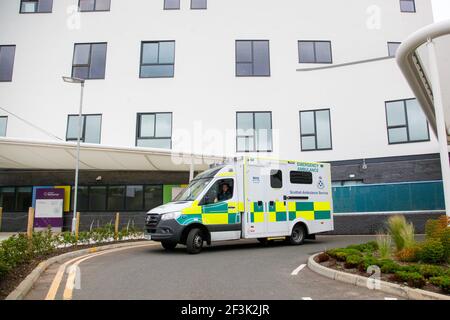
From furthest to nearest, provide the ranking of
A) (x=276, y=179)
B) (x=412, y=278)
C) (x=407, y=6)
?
1. (x=407, y=6)
2. (x=276, y=179)
3. (x=412, y=278)

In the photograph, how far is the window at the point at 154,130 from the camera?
2011 cm

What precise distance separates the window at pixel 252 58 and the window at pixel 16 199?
1274 centimetres

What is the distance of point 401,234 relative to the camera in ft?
28.6

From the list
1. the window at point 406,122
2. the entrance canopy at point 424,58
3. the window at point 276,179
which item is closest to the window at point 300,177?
the window at point 276,179

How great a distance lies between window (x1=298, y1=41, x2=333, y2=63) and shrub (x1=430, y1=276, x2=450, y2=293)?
17.3 meters

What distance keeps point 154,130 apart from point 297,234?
1009cm

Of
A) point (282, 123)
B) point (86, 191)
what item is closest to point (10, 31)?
point (86, 191)

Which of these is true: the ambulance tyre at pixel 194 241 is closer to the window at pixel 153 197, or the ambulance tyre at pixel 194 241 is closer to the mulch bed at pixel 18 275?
the mulch bed at pixel 18 275

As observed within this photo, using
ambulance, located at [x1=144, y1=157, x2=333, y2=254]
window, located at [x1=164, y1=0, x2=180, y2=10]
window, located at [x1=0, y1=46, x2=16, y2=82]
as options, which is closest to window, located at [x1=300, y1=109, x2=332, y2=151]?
ambulance, located at [x1=144, y1=157, x2=333, y2=254]

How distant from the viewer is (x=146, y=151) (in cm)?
1566

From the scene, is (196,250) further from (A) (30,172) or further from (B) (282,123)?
(A) (30,172)

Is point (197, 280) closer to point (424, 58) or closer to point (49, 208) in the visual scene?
point (424, 58)

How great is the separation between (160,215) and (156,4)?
15150 millimetres

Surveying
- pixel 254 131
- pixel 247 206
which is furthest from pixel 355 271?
pixel 254 131
